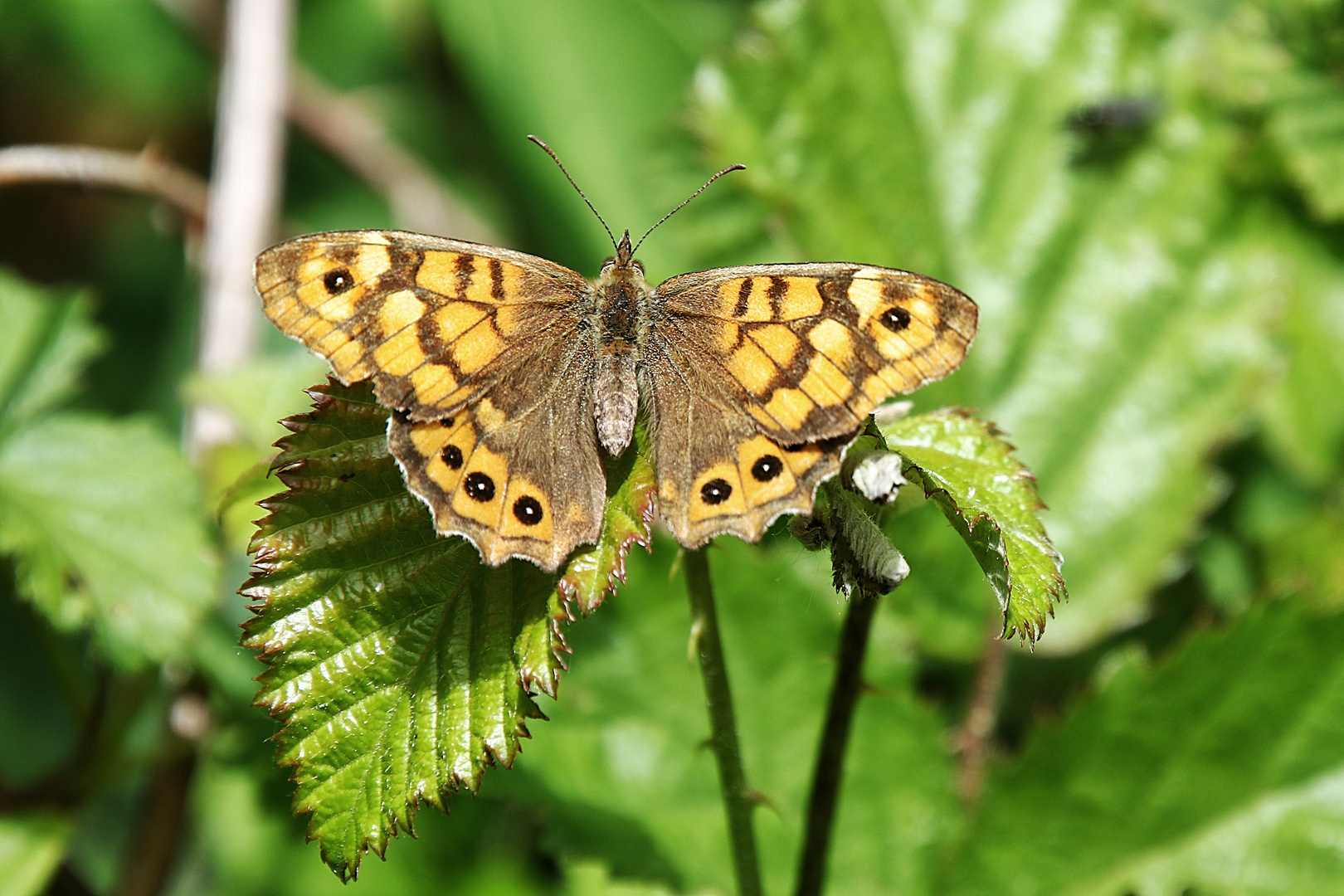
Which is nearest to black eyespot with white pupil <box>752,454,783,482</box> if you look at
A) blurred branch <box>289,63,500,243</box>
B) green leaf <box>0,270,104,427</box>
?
green leaf <box>0,270,104,427</box>

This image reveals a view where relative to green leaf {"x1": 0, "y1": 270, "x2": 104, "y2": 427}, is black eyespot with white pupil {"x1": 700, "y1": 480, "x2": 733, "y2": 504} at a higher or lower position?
lower

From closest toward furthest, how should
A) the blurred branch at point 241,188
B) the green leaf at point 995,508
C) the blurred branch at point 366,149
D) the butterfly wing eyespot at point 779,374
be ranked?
the green leaf at point 995,508, the butterfly wing eyespot at point 779,374, the blurred branch at point 241,188, the blurred branch at point 366,149

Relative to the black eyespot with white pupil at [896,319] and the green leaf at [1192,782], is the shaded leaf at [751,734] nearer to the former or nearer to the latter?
the green leaf at [1192,782]

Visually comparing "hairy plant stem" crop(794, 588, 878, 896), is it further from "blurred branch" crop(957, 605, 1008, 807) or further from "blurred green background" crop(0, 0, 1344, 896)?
"blurred branch" crop(957, 605, 1008, 807)

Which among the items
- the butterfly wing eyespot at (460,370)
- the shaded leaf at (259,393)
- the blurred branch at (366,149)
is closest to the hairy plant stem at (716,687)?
the butterfly wing eyespot at (460,370)

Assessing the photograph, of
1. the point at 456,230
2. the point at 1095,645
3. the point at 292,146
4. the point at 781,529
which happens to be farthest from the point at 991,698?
the point at 292,146
